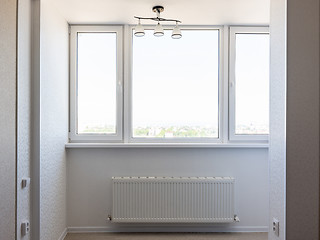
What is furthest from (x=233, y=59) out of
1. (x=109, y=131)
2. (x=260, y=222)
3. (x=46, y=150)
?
(x=46, y=150)

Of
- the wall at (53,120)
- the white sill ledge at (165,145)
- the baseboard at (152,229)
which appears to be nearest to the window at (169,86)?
the white sill ledge at (165,145)

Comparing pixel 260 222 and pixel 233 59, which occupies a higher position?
pixel 233 59

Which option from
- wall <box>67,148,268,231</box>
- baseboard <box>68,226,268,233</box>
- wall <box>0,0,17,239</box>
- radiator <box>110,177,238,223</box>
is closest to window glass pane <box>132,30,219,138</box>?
wall <box>67,148,268,231</box>

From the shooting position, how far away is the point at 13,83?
6.14ft

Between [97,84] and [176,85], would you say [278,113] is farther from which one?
[97,84]

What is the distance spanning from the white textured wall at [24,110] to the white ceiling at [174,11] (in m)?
0.61

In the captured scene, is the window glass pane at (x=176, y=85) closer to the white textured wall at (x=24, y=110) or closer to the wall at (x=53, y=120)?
the wall at (x=53, y=120)

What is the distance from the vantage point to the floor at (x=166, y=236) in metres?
3.05

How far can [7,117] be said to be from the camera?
177 cm

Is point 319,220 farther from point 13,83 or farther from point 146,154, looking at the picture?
point 13,83

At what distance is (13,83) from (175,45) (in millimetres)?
2017

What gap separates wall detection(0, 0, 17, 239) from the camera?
168 cm

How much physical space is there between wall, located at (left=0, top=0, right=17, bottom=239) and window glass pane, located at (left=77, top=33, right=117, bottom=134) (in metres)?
1.39

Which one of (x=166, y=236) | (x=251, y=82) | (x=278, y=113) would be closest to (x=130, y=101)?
(x=251, y=82)
